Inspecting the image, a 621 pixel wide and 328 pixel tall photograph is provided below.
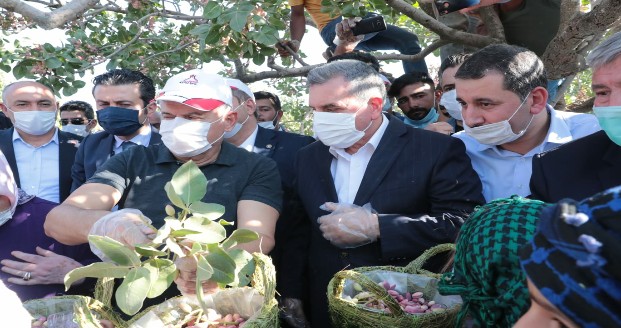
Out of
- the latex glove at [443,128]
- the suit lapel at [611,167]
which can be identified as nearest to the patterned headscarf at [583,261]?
the suit lapel at [611,167]

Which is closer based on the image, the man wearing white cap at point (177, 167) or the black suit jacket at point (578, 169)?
the black suit jacket at point (578, 169)

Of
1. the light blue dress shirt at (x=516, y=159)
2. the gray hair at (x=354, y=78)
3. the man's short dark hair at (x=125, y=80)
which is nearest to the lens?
the light blue dress shirt at (x=516, y=159)

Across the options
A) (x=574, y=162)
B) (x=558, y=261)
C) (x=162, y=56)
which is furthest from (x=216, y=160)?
(x=162, y=56)

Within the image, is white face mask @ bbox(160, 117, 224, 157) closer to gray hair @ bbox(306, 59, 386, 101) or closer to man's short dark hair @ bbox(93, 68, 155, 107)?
gray hair @ bbox(306, 59, 386, 101)

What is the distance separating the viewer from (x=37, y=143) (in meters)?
4.55

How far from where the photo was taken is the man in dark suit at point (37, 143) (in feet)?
14.2

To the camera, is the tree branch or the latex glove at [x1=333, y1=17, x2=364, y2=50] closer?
the tree branch

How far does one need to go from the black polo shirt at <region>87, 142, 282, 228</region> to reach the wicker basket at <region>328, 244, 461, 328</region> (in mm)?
716

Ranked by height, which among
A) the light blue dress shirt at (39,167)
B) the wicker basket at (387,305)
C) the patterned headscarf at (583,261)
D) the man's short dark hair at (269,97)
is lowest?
the light blue dress shirt at (39,167)

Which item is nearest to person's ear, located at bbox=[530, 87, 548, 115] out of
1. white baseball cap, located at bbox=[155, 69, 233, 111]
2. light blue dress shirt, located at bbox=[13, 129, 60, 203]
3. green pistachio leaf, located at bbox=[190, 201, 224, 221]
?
white baseball cap, located at bbox=[155, 69, 233, 111]

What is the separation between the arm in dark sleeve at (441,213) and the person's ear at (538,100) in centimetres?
39

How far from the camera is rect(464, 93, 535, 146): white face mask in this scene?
8.93ft

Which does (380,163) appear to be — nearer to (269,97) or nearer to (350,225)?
(350,225)

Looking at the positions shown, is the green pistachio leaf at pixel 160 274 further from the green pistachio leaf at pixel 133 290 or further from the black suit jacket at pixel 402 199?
the black suit jacket at pixel 402 199
